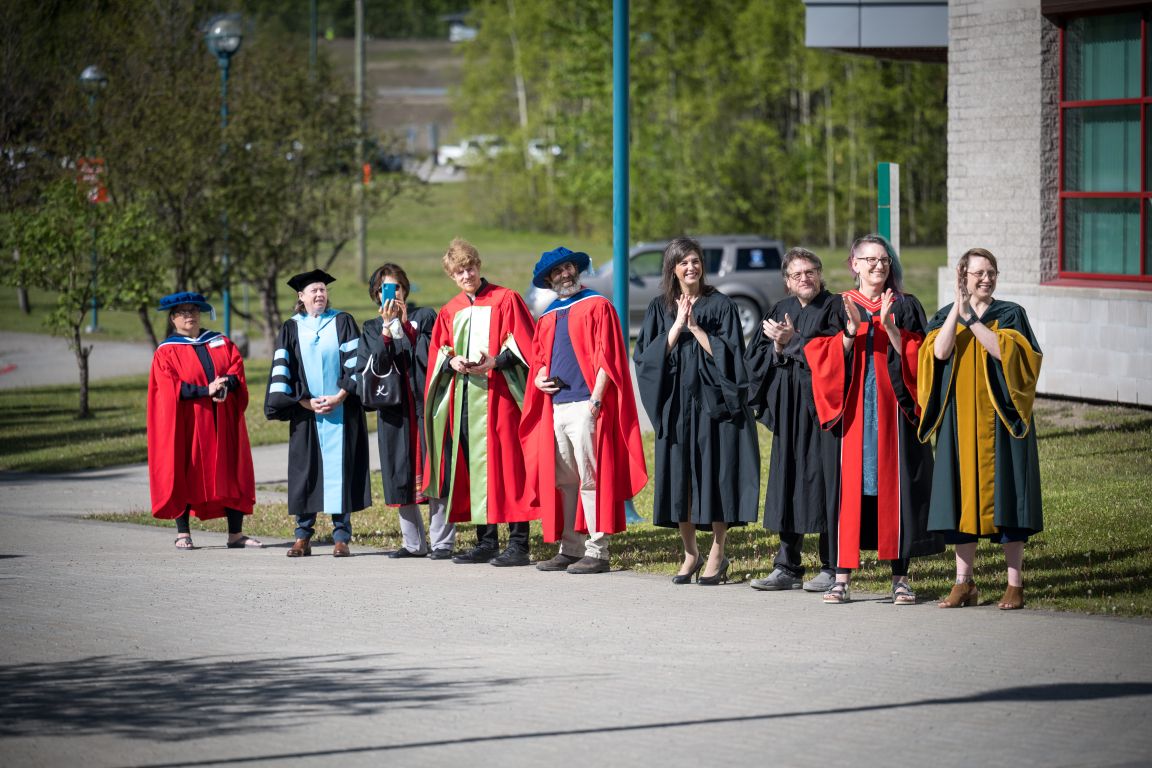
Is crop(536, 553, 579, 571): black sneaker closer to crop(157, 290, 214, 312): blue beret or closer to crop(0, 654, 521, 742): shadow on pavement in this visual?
crop(0, 654, 521, 742): shadow on pavement

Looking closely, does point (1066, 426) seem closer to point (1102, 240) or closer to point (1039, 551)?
point (1102, 240)

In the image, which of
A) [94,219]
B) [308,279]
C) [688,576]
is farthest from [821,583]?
[94,219]

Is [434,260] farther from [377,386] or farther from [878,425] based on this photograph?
[878,425]

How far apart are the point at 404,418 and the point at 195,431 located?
4.88ft

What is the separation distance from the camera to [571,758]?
5910mm

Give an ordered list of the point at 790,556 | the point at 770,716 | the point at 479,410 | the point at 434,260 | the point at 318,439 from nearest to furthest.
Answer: the point at 770,716, the point at 790,556, the point at 479,410, the point at 318,439, the point at 434,260

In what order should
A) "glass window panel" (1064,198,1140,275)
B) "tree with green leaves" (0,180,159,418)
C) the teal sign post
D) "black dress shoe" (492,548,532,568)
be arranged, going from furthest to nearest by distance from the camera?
"tree with green leaves" (0,180,159,418) → "glass window panel" (1064,198,1140,275) → the teal sign post → "black dress shoe" (492,548,532,568)

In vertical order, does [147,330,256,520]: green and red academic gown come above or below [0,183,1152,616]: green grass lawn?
above

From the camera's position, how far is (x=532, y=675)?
7.12 metres

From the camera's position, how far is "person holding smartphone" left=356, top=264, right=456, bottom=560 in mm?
10367

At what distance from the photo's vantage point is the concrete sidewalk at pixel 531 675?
603 centimetres

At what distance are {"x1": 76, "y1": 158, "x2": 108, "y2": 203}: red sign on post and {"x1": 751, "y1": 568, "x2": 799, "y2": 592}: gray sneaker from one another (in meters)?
14.7

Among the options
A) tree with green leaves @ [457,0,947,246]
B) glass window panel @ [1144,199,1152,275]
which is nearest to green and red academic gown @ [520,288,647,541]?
glass window panel @ [1144,199,1152,275]

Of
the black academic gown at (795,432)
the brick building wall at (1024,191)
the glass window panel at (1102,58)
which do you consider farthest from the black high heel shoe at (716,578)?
the glass window panel at (1102,58)
